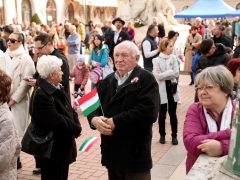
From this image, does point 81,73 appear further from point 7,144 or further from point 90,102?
point 7,144

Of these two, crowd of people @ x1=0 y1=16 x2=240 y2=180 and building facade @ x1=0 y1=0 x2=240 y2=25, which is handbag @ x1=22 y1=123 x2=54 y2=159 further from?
building facade @ x1=0 y1=0 x2=240 y2=25

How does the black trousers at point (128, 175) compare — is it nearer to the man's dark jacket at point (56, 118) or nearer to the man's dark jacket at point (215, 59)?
the man's dark jacket at point (56, 118)

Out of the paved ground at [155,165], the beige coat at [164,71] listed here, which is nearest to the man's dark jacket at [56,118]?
the paved ground at [155,165]

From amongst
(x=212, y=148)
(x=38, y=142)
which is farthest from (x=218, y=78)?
(x=38, y=142)

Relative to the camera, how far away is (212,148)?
2383 millimetres

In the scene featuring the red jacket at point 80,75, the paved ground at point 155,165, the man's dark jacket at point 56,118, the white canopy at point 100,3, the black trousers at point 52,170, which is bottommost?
the paved ground at point 155,165

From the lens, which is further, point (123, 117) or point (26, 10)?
point (26, 10)

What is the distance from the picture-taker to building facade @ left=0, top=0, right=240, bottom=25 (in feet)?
109

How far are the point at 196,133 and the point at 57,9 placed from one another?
4587 cm

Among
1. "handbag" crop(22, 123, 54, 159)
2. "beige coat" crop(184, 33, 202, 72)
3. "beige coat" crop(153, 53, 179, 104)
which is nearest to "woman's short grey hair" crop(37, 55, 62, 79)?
"handbag" crop(22, 123, 54, 159)

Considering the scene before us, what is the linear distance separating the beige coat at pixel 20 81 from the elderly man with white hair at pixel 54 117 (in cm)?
135

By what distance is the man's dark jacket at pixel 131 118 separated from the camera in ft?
11.6

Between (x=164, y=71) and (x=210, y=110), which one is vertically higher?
(x=210, y=110)

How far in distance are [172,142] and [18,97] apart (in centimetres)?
277
